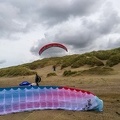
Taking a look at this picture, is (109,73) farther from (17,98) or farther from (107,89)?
(17,98)

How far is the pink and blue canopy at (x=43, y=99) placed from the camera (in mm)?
12559

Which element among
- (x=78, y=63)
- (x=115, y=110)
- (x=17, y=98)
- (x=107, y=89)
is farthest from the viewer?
(x=78, y=63)

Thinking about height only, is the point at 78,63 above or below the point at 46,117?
above

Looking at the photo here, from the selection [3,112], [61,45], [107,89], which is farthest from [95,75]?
[3,112]

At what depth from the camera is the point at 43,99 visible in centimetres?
1284

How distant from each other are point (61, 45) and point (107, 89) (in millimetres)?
5479

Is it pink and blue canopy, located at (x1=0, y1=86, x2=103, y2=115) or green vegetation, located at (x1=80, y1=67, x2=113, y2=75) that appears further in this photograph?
green vegetation, located at (x1=80, y1=67, x2=113, y2=75)

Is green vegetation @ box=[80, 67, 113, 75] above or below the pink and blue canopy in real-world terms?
above

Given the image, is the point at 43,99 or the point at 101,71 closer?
the point at 43,99

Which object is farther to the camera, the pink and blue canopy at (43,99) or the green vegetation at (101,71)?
the green vegetation at (101,71)

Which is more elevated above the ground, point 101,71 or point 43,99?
point 101,71

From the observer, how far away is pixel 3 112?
40.7 ft

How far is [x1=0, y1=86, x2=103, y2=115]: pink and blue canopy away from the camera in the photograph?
12.6m

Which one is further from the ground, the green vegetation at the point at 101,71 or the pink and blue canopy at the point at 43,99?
the green vegetation at the point at 101,71
